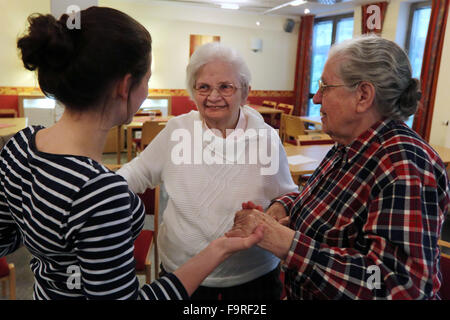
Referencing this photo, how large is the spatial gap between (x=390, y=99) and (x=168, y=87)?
24.9 ft

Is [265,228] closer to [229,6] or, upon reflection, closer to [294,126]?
[294,126]

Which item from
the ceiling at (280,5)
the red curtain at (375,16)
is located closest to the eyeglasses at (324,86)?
the red curtain at (375,16)

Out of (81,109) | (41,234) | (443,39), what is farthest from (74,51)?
(443,39)

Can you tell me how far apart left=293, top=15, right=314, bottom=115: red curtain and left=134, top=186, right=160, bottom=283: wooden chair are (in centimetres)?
740

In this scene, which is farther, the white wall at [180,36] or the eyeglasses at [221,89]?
the white wall at [180,36]

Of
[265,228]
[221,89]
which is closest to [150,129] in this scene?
[221,89]

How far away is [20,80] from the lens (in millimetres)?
6980

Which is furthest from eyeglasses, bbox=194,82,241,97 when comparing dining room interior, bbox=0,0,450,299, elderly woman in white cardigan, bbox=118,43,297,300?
dining room interior, bbox=0,0,450,299

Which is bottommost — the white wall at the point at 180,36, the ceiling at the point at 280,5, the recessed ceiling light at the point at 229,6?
the white wall at the point at 180,36

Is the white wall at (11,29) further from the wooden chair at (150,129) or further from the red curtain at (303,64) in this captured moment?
the red curtain at (303,64)

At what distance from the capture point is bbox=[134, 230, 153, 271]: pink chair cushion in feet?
7.01

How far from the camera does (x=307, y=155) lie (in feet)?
11.8

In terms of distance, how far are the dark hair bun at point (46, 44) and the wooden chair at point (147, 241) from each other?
60.9 inches

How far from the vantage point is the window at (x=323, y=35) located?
26.2 ft
